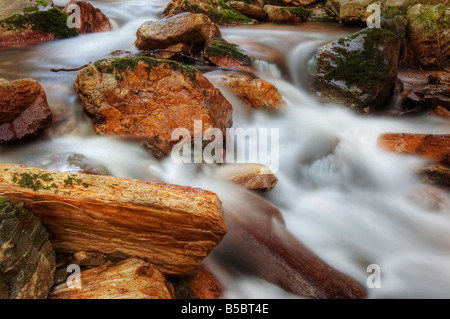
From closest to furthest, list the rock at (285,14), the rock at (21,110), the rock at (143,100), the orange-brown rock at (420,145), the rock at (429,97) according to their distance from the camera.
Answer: the rock at (21,110) → the rock at (143,100) → the orange-brown rock at (420,145) → the rock at (429,97) → the rock at (285,14)

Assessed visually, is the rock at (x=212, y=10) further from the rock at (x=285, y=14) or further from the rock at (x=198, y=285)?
the rock at (x=198, y=285)

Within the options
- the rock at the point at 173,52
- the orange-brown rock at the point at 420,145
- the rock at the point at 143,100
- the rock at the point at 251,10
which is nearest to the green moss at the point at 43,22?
the rock at the point at 173,52

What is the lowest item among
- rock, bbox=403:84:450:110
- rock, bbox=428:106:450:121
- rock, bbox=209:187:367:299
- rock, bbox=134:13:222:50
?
rock, bbox=209:187:367:299

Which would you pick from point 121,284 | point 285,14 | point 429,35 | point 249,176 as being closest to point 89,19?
point 285,14

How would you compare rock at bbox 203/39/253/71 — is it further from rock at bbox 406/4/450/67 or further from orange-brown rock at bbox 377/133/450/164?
rock at bbox 406/4/450/67

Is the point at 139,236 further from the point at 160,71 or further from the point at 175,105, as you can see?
the point at 160,71

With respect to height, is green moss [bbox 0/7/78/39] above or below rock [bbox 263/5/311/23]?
below

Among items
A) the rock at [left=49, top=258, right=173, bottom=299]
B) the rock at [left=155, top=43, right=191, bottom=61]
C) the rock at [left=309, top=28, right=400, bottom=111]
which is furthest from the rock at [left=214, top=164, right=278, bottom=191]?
the rock at [left=155, top=43, right=191, bottom=61]
